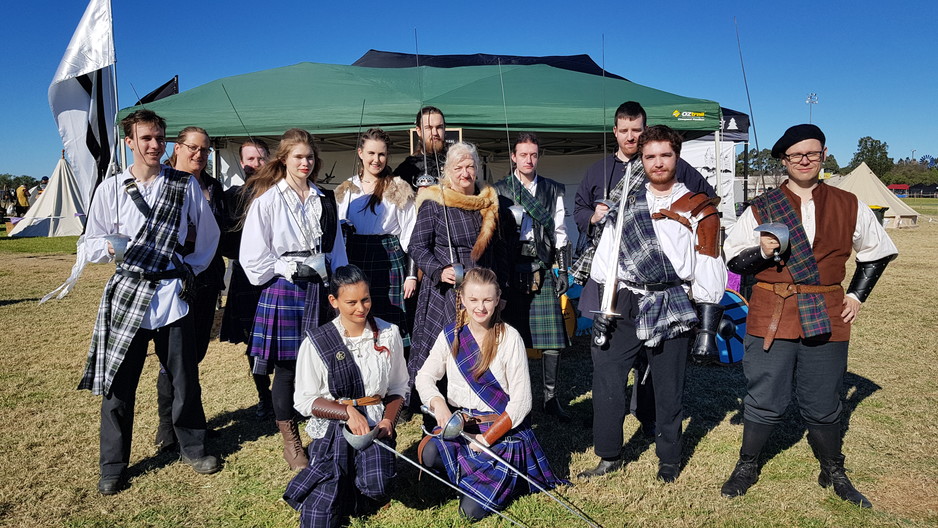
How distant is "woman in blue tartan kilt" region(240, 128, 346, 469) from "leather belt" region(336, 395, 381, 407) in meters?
0.47

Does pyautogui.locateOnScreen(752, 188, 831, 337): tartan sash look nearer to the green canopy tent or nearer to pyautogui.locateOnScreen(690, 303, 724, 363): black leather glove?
pyautogui.locateOnScreen(690, 303, 724, 363): black leather glove

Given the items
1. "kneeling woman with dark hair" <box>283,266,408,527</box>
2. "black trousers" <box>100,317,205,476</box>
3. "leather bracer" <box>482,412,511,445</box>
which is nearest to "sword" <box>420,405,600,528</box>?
"leather bracer" <box>482,412,511,445</box>

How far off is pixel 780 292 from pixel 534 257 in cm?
138

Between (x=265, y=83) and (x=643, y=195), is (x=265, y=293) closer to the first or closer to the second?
(x=643, y=195)

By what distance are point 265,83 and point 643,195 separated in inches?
221

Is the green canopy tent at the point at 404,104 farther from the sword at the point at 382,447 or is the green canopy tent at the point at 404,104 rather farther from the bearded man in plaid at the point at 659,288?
the sword at the point at 382,447

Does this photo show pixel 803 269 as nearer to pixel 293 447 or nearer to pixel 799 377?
pixel 799 377

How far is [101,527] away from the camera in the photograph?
256 centimetres

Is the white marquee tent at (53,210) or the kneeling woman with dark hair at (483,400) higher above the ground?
the white marquee tent at (53,210)

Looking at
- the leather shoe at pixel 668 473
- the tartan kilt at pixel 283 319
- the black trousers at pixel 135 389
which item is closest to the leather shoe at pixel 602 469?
the leather shoe at pixel 668 473

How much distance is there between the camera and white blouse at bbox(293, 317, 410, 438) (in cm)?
264

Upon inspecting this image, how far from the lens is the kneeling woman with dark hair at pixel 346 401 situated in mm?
2508

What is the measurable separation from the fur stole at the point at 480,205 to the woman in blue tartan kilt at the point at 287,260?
0.56 meters

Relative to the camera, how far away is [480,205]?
10.4 feet
